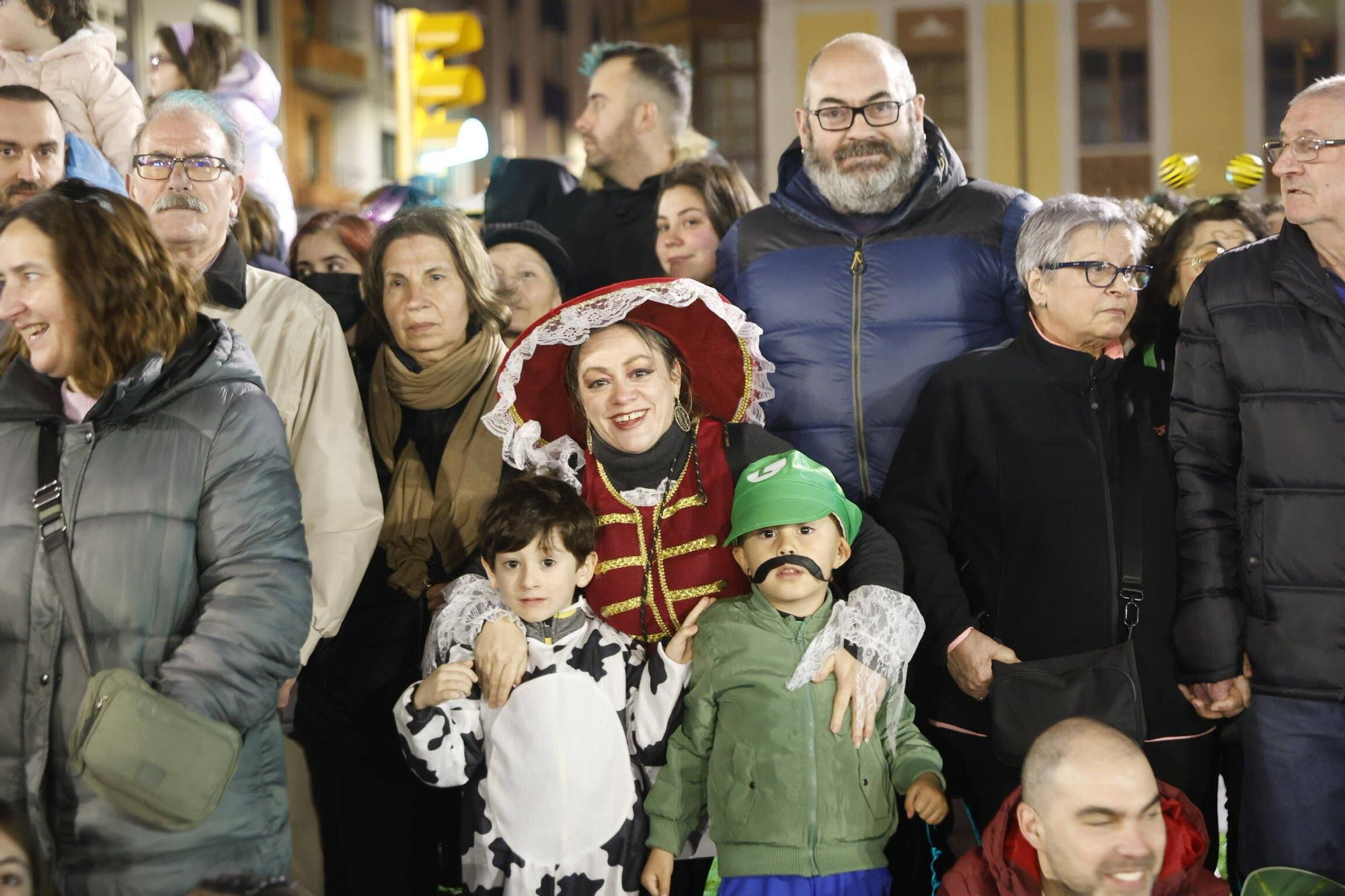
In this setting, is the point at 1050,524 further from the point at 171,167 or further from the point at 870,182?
the point at 171,167

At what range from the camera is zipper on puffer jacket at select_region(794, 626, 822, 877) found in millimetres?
3551

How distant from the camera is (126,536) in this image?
2992mm

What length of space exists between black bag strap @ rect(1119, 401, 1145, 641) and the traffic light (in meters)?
11.1

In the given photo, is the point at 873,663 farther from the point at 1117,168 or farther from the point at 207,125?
the point at 1117,168

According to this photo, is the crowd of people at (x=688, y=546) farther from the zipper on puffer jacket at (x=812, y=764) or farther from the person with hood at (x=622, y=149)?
the person with hood at (x=622, y=149)

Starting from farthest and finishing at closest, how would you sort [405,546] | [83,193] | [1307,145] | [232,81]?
[232,81]
[405,546]
[1307,145]
[83,193]

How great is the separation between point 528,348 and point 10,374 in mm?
1362

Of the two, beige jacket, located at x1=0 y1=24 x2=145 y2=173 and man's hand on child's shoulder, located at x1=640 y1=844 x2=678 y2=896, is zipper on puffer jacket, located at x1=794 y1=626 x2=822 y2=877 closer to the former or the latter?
man's hand on child's shoulder, located at x1=640 y1=844 x2=678 y2=896

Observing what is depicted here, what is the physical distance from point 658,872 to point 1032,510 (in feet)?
4.64

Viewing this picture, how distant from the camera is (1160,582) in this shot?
3873 millimetres

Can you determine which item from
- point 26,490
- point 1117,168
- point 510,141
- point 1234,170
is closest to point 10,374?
point 26,490

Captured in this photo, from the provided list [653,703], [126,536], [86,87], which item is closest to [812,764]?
[653,703]

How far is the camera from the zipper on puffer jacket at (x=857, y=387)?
440 cm

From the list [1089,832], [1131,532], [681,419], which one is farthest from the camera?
[681,419]
